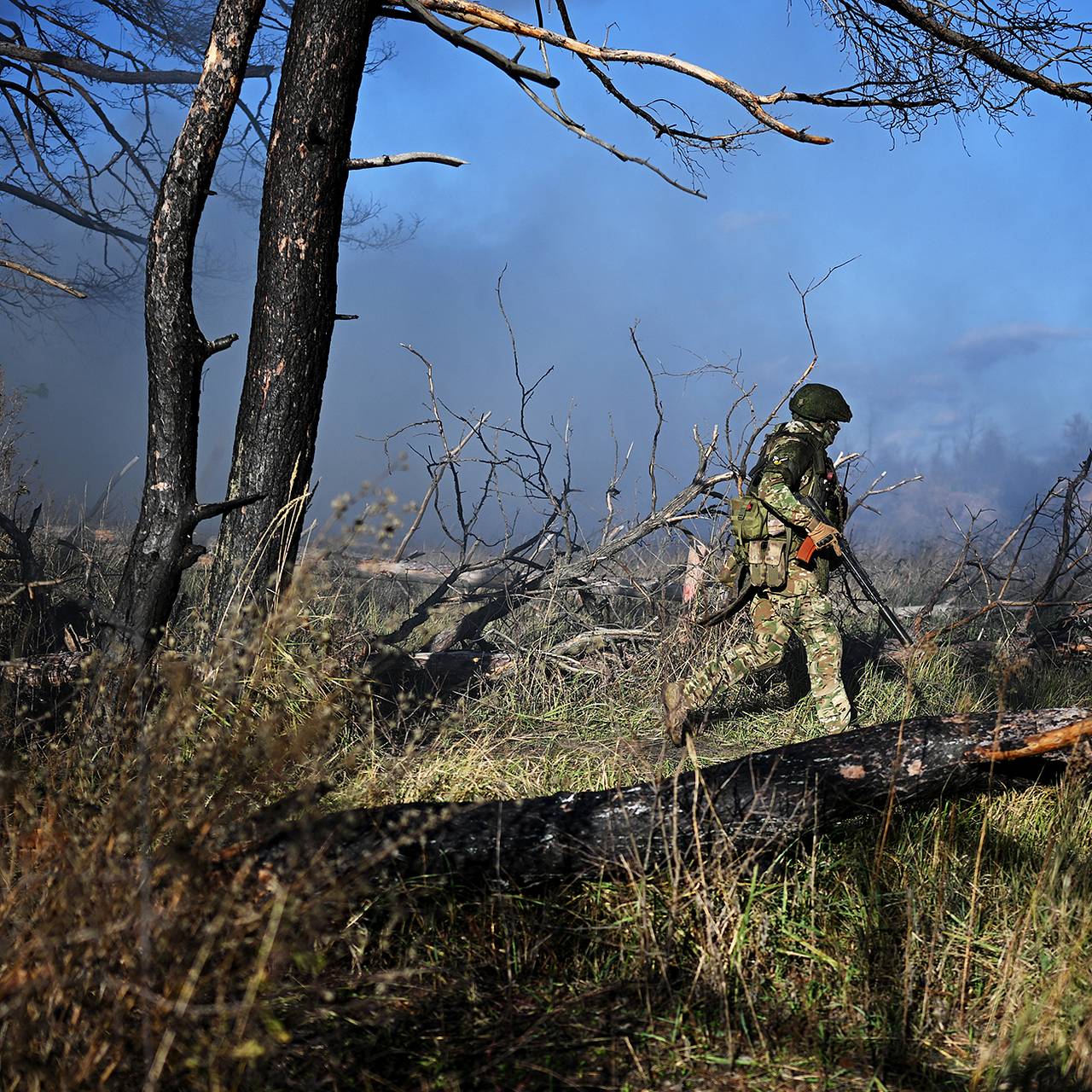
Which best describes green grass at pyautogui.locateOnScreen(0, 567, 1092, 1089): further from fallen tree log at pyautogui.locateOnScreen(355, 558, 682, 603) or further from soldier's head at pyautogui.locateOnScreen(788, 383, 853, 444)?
fallen tree log at pyautogui.locateOnScreen(355, 558, 682, 603)

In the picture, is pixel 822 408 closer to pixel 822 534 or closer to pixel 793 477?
pixel 793 477

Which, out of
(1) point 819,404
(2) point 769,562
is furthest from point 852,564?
(1) point 819,404

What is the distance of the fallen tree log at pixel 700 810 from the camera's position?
111 inches

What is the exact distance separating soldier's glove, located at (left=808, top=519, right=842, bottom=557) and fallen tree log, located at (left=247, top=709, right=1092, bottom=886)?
2.48 metres

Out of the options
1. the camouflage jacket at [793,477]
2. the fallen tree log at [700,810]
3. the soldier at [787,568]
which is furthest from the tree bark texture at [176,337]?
the camouflage jacket at [793,477]

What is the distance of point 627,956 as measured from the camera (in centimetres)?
286

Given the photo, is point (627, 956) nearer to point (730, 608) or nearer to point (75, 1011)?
point (75, 1011)

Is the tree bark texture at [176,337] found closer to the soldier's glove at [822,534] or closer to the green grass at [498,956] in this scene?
the green grass at [498,956]

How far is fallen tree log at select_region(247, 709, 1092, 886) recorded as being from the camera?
2.81m

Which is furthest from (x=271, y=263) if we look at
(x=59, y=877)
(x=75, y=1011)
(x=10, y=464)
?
(x=10, y=464)

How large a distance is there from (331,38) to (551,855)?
13.8 feet

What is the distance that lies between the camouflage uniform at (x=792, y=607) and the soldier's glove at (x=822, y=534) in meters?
0.05

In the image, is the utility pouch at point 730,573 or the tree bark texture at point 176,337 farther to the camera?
the utility pouch at point 730,573

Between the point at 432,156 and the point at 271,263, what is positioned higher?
the point at 432,156
